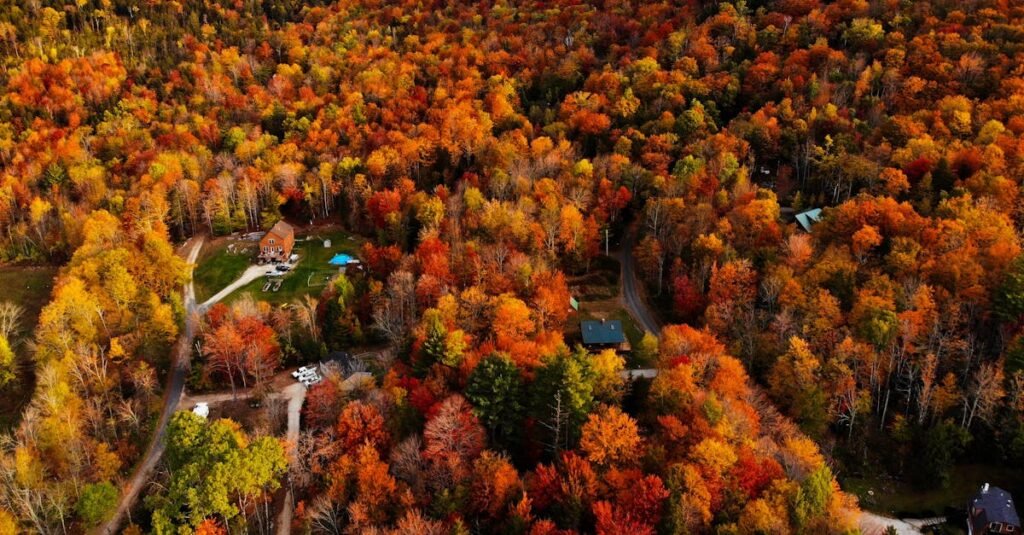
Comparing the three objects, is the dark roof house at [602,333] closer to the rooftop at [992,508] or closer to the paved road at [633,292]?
the paved road at [633,292]

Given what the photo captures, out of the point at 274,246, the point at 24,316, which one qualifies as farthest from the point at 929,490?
the point at 24,316

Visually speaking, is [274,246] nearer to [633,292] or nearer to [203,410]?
[203,410]

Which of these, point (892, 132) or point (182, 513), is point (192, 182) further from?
point (892, 132)

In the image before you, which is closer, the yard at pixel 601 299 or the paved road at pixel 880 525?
the paved road at pixel 880 525

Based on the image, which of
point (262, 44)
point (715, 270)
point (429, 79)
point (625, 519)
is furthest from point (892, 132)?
point (262, 44)

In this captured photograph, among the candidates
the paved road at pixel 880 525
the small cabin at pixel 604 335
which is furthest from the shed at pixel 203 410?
the paved road at pixel 880 525

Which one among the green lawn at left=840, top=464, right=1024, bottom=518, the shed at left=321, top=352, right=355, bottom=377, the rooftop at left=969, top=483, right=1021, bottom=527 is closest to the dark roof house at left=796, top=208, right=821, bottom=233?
the green lawn at left=840, top=464, right=1024, bottom=518

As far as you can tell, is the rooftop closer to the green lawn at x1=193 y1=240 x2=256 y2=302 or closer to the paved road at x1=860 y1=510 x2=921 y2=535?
the paved road at x1=860 y1=510 x2=921 y2=535
